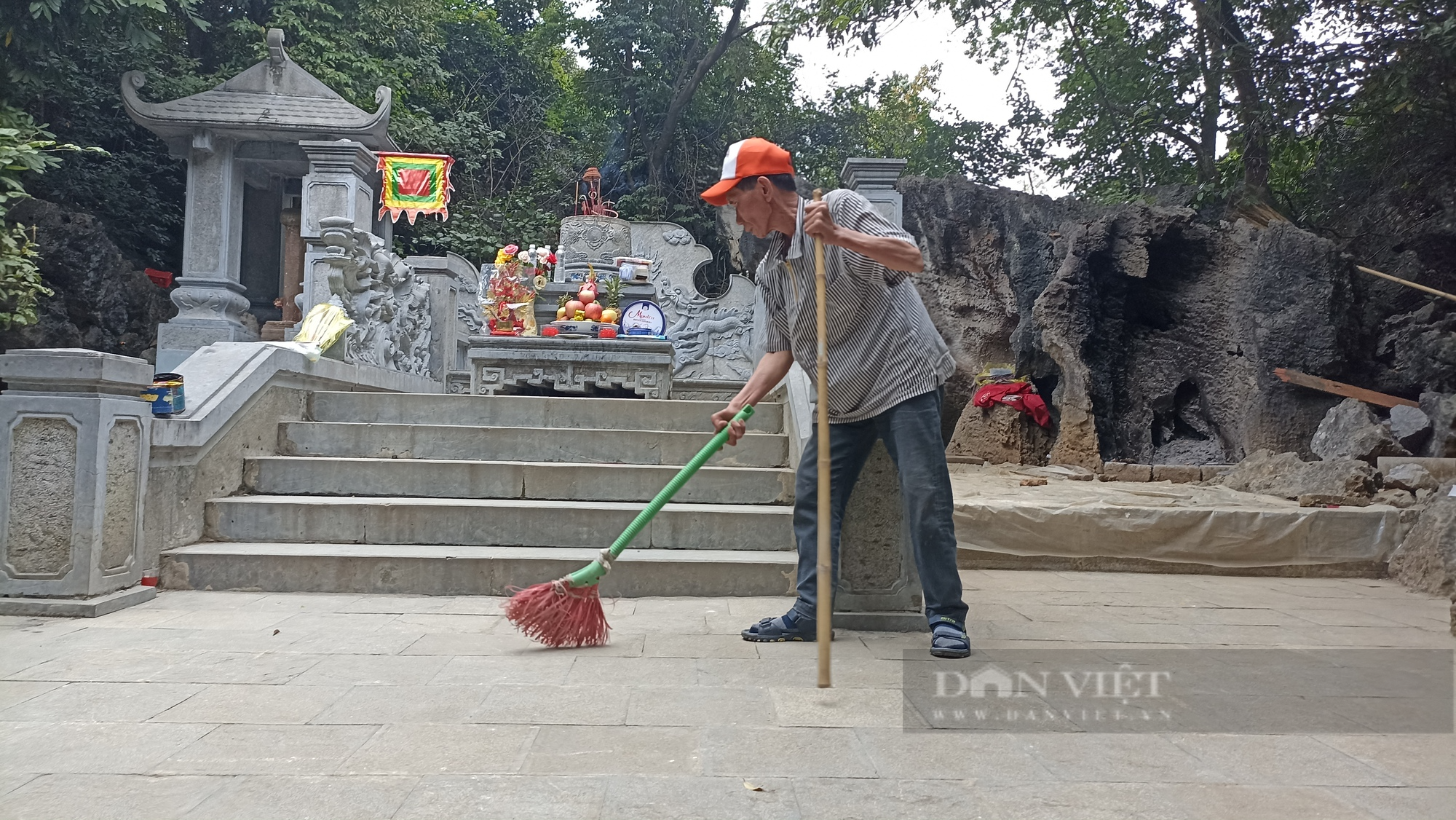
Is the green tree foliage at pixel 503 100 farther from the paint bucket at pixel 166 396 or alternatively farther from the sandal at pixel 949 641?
the sandal at pixel 949 641

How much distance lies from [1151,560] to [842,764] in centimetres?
392

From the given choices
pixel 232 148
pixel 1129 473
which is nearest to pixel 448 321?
pixel 232 148

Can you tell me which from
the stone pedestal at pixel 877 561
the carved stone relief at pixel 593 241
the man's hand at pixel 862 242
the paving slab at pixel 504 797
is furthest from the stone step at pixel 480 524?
the carved stone relief at pixel 593 241

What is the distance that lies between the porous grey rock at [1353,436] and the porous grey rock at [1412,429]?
24.3 inches

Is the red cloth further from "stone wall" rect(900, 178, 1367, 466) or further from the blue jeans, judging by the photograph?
the blue jeans

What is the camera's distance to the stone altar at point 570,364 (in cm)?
812

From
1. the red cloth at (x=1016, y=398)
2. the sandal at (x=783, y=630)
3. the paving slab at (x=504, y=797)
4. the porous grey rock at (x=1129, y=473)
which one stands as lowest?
the paving slab at (x=504, y=797)

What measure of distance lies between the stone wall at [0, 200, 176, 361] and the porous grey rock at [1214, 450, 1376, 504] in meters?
14.4

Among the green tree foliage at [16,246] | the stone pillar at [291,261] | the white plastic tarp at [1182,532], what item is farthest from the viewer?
the stone pillar at [291,261]

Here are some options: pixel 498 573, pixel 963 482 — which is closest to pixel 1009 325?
pixel 963 482

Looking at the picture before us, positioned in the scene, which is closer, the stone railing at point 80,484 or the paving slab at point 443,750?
the paving slab at point 443,750

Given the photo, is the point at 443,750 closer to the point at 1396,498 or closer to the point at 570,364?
the point at 1396,498

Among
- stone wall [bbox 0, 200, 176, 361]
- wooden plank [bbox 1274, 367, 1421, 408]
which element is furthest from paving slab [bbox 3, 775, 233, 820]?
stone wall [bbox 0, 200, 176, 361]

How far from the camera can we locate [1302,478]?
6.22m
